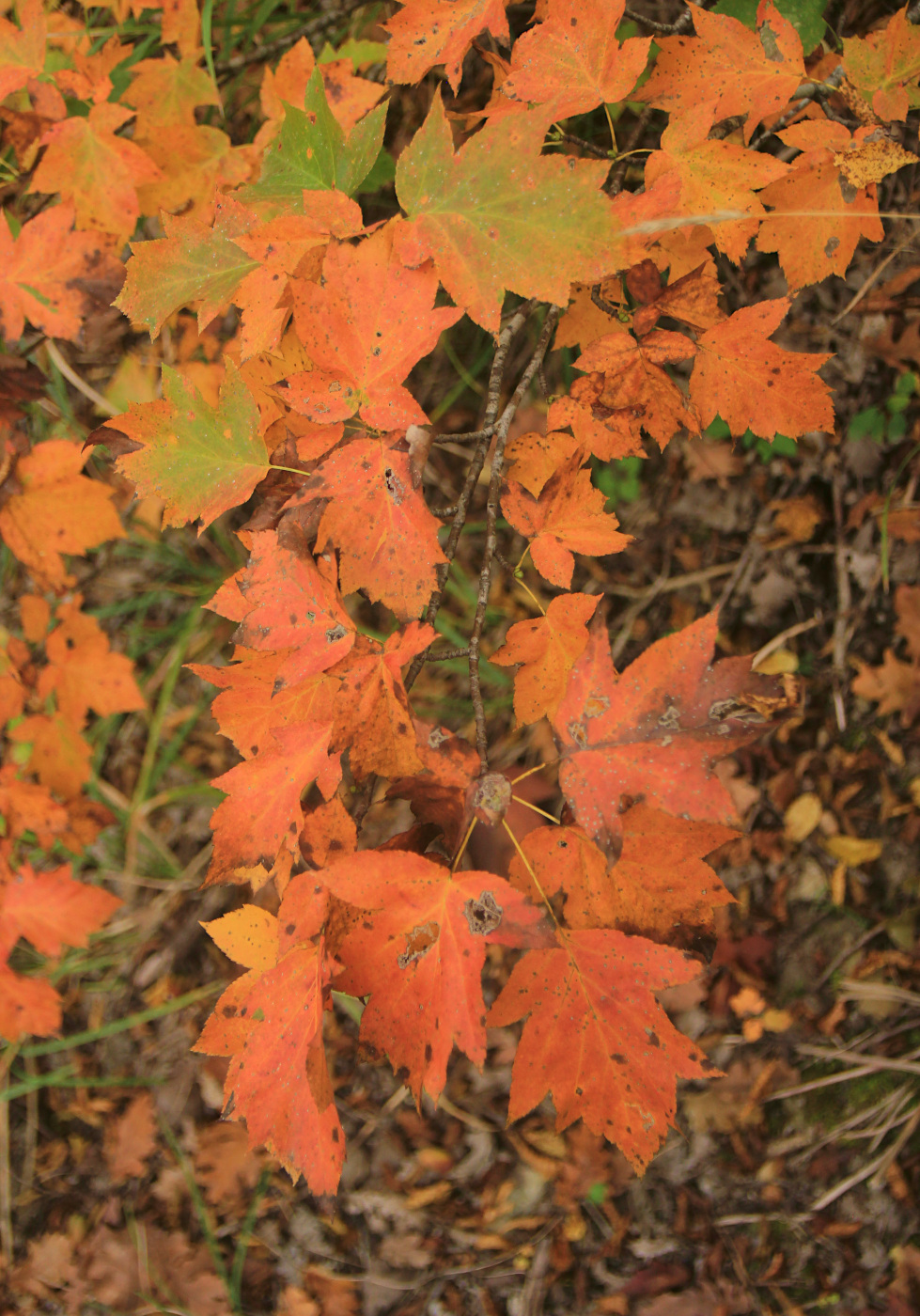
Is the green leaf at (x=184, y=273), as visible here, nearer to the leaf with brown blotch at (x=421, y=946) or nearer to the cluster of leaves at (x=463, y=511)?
the cluster of leaves at (x=463, y=511)

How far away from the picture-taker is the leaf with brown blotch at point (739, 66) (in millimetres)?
821

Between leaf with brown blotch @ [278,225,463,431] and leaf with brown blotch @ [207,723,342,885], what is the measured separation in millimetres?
339

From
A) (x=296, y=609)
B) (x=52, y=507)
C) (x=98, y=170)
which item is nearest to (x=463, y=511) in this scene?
(x=296, y=609)

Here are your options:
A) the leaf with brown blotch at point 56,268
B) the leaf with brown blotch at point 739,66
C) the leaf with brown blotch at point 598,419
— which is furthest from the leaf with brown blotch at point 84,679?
the leaf with brown blotch at point 739,66

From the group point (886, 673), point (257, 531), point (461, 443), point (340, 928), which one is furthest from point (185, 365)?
point (886, 673)

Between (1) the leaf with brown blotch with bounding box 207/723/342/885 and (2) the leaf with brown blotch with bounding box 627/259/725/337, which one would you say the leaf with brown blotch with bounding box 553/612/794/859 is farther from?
(2) the leaf with brown blotch with bounding box 627/259/725/337

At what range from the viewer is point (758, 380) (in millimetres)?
890

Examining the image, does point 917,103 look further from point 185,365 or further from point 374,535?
point 185,365

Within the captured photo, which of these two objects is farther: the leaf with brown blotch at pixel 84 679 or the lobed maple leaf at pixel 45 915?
the leaf with brown blotch at pixel 84 679

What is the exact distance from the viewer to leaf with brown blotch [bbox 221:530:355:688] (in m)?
0.76

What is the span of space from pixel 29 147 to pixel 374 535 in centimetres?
113

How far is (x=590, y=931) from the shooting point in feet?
2.66

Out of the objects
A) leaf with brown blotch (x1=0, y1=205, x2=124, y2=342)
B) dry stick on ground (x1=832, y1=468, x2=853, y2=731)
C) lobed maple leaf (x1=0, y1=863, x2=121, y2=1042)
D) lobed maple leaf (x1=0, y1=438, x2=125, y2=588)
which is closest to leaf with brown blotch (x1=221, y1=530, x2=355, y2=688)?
leaf with brown blotch (x1=0, y1=205, x2=124, y2=342)

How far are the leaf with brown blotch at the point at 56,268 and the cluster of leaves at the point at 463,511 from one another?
470 mm
